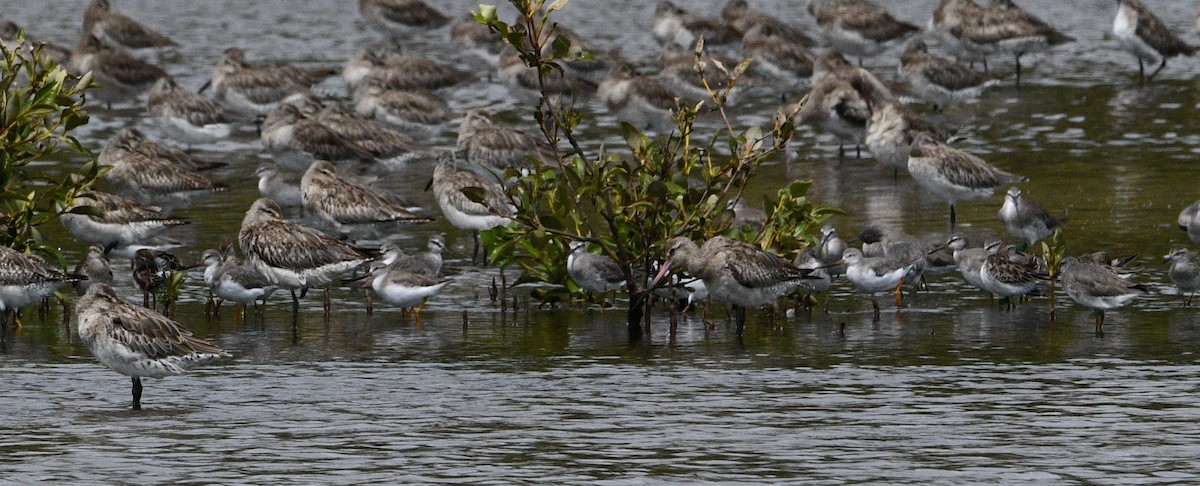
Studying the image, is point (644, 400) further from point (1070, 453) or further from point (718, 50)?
point (718, 50)

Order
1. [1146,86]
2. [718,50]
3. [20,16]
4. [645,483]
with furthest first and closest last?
[20,16]
[718,50]
[1146,86]
[645,483]

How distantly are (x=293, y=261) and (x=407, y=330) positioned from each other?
138cm

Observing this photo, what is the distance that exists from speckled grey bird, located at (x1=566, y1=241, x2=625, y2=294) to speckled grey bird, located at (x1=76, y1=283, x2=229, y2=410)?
4.50 metres

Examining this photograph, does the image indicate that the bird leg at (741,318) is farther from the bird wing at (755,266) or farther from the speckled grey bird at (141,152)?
the speckled grey bird at (141,152)

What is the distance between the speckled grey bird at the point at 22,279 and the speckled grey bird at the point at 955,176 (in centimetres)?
1186

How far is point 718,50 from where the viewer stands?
141 feet

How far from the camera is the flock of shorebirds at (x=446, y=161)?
57.2ft

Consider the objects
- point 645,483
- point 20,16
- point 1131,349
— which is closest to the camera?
point 645,483

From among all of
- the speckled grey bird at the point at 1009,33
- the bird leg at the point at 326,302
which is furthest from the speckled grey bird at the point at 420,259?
the speckled grey bird at the point at 1009,33

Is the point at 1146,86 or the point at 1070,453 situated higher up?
the point at 1146,86

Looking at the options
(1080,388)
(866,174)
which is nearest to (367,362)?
(1080,388)

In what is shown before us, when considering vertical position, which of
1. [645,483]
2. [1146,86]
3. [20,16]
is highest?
[20,16]

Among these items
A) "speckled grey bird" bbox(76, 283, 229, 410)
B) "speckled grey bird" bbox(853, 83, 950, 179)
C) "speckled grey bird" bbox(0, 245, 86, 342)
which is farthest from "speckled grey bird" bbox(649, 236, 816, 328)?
"speckled grey bird" bbox(853, 83, 950, 179)

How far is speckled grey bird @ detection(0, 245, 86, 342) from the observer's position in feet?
56.6
